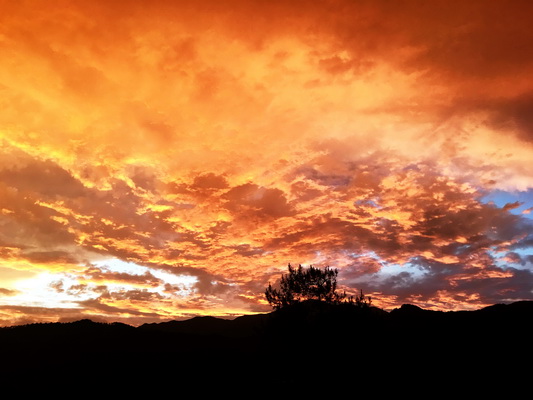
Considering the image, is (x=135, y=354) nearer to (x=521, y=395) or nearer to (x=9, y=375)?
(x=9, y=375)

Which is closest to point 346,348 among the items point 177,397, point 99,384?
point 177,397

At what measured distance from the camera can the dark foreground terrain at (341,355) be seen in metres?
24.0

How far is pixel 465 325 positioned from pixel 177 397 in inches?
1089

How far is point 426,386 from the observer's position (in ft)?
74.6

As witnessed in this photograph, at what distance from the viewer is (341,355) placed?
30.5m

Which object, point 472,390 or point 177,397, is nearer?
point 472,390

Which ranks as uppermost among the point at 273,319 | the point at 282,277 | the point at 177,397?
the point at 282,277

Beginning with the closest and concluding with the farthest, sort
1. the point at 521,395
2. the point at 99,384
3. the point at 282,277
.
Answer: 1. the point at 521,395
2. the point at 99,384
3. the point at 282,277

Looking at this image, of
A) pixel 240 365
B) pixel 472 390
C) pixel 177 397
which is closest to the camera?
pixel 472 390

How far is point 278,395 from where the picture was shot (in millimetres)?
26656

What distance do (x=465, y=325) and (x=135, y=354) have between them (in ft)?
168

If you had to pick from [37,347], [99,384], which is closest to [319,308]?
[99,384]

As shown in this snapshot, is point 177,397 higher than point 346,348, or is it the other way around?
point 346,348

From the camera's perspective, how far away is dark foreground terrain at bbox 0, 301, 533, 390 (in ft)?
78.8
